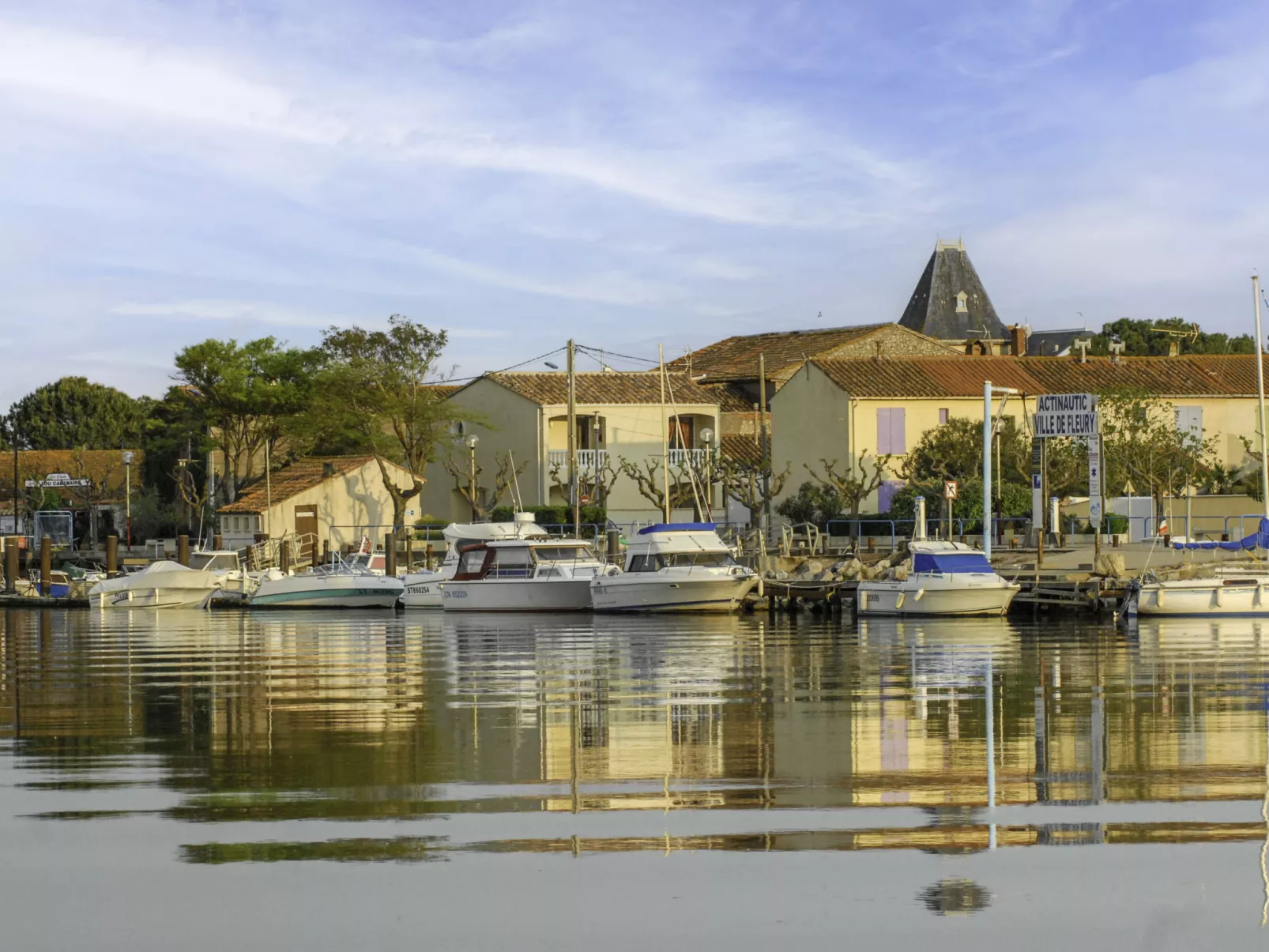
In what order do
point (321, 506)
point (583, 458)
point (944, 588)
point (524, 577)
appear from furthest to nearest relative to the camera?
point (583, 458)
point (321, 506)
point (524, 577)
point (944, 588)

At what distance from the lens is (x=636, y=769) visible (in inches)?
558

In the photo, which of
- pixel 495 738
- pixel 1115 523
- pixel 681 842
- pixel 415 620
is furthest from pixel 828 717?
pixel 1115 523

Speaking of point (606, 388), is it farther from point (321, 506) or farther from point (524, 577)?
point (524, 577)

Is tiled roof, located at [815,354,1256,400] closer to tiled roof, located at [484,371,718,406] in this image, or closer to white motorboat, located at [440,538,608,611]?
tiled roof, located at [484,371,718,406]

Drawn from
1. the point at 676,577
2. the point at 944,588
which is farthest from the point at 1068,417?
the point at 676,577

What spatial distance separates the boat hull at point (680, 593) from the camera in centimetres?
4534

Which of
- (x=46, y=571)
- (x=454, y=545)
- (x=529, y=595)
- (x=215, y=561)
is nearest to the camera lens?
(x=529, y=595)

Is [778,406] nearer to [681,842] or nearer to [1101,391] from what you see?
[1101,391]

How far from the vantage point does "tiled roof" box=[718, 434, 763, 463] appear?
68500 millimetres

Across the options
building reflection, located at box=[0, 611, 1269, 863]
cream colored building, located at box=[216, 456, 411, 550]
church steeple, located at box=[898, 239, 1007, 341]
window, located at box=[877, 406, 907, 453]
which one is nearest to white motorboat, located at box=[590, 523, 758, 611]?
building reflection, located at box=[0, 611, 1269, 863]

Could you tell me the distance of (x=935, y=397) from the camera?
62594 millimetres

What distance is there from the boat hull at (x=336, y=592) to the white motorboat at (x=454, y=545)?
770mm

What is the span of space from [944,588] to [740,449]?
2945 cm

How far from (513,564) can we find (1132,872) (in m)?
39.9
